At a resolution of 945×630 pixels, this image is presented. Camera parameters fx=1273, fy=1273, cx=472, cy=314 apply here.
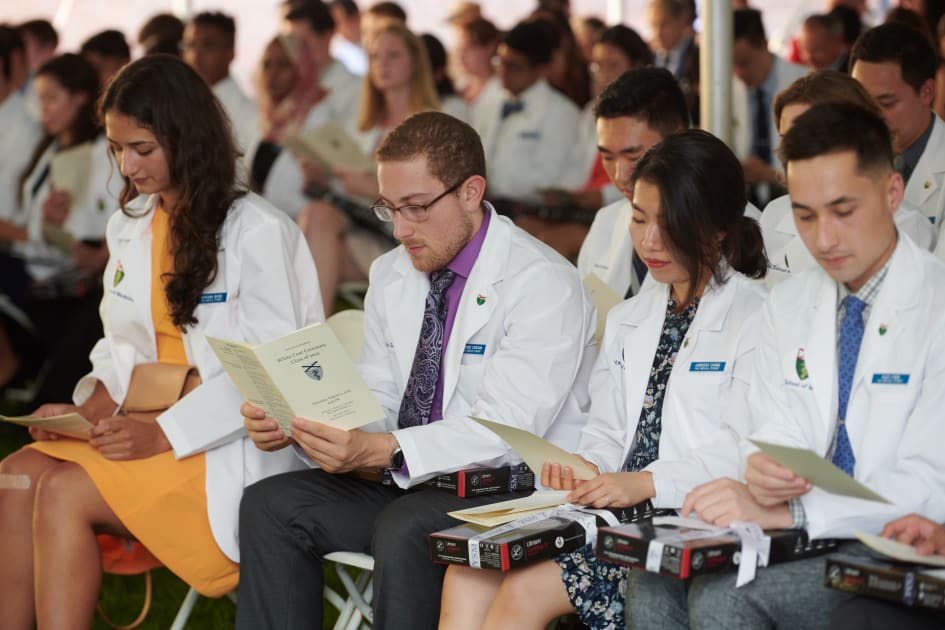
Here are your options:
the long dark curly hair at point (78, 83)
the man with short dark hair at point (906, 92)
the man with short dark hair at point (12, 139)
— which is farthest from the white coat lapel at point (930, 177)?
the man with short dark hair at point (12, 139)

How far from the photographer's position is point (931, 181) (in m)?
3.99

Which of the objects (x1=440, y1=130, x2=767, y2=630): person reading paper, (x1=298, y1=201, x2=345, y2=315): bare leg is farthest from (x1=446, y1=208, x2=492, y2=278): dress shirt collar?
(x1=298, y1=201, x2=345, y2=315): bare leg

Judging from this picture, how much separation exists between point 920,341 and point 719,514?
567 millimetres

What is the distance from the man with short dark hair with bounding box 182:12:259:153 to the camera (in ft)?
26.4

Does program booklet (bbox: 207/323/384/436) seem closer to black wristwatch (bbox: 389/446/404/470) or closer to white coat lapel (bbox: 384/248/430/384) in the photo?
black wristwatch (bbox: 389/446/404/470)

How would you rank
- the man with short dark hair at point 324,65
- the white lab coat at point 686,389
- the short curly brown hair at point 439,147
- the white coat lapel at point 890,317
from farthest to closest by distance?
the man with short dark hair at point 324,65, the short curly brown hair at point 439,147, the white lab coat at point 686,389, the white coat lapel at point 890,317

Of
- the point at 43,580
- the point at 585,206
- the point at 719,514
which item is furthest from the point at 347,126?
the point at 719,514

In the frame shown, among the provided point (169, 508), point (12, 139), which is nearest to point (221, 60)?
point (12, 139)

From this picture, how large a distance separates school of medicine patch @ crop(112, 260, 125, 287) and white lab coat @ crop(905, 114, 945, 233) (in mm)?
2457

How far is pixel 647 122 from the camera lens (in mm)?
4043

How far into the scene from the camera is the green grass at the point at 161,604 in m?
4.46

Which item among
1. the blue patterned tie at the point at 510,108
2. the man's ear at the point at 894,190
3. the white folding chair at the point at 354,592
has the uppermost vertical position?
the blue patterned tie at the point at 510,108

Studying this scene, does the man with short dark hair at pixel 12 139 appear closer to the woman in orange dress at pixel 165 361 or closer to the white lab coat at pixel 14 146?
the white lab coat at pixel 14 146

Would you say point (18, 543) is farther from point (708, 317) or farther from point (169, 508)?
point (708, 317)
